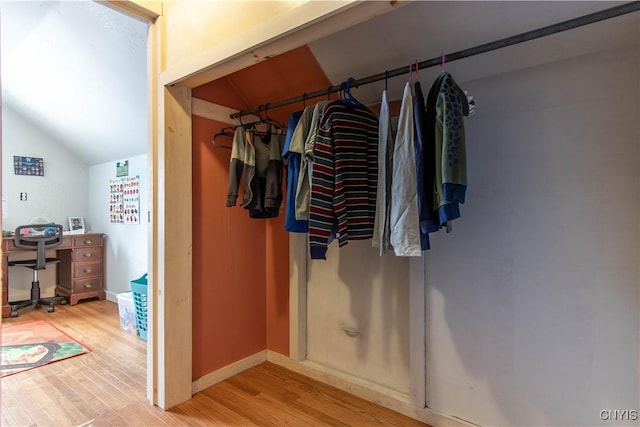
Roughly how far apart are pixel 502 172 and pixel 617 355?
849 millimetres

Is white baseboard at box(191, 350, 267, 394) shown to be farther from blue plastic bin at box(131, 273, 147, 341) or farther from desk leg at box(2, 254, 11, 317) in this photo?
desk leg at box(2, 254, 11, 317)

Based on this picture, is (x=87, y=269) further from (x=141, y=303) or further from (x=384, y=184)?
(x=384, y=184)

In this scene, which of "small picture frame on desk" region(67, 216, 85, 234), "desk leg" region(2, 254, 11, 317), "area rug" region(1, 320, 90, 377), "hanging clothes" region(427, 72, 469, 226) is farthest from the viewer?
"small picture frame on desk" region(67, 216, 85, 234)

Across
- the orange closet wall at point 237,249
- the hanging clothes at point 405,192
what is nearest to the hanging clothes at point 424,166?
the hanging clothes at point 405,192

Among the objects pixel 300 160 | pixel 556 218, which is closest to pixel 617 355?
pixel 556 218

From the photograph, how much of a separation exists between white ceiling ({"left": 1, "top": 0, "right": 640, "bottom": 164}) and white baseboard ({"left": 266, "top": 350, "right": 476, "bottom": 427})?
1.65 meters

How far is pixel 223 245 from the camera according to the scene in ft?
7.43

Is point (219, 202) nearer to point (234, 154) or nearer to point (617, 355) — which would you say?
point (234, 154)

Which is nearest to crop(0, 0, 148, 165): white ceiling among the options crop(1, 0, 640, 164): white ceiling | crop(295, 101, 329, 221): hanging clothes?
crop(1, 0, 640, 164): white ceiling

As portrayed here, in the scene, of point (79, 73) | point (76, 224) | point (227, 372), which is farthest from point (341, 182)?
point (76, 224)

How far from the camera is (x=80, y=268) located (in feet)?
13.4

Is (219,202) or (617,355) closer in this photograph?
(617,355)

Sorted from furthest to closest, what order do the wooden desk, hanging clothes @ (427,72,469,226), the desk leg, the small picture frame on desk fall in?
the small picture frame on desk, the wooden desk, the desk leg, hanging clothes @ (427,72,469,226)

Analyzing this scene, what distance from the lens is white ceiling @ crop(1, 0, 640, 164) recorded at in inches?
54.9
